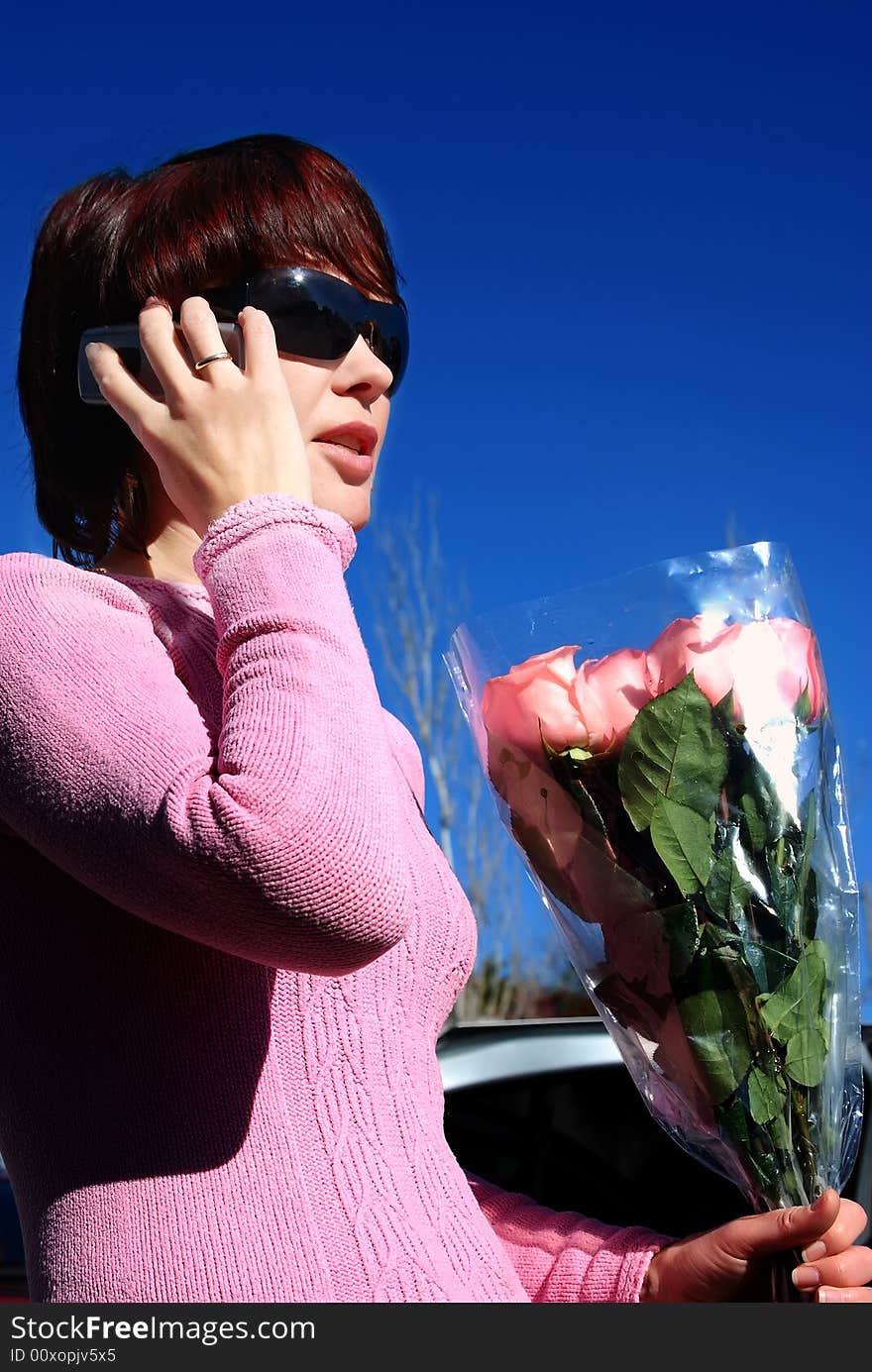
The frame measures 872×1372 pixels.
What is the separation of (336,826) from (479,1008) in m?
18.0

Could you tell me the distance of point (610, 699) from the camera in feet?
4.12

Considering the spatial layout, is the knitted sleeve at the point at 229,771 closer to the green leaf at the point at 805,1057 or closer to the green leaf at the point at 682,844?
the green leaf at the point at 682,844

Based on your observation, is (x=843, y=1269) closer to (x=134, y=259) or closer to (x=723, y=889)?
(x=723, y=889)

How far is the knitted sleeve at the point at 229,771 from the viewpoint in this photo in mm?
1031

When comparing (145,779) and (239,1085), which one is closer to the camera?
(145,779)

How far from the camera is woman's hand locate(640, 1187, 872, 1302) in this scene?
1.23 m

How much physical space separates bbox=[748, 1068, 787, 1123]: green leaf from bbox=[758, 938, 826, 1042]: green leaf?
0.04m

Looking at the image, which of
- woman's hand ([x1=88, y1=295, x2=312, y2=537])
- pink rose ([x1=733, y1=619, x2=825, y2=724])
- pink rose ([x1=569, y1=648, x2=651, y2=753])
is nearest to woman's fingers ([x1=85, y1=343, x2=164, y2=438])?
Result: woman's hand ([x1=88, y1=295, x2=312, y2=537])

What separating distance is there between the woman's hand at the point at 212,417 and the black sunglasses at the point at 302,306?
11 cm

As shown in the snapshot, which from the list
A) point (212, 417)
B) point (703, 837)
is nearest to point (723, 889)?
point (703, 837)

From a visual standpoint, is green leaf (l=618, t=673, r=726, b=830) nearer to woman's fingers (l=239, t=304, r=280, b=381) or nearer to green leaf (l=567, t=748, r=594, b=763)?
green leaf (l=567, t=748, r=594, b=763)

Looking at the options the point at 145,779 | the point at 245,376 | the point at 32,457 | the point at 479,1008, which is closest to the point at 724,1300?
the point at 145,779

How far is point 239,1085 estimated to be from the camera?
1.15 metres

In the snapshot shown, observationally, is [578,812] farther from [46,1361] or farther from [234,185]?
[234,185]
